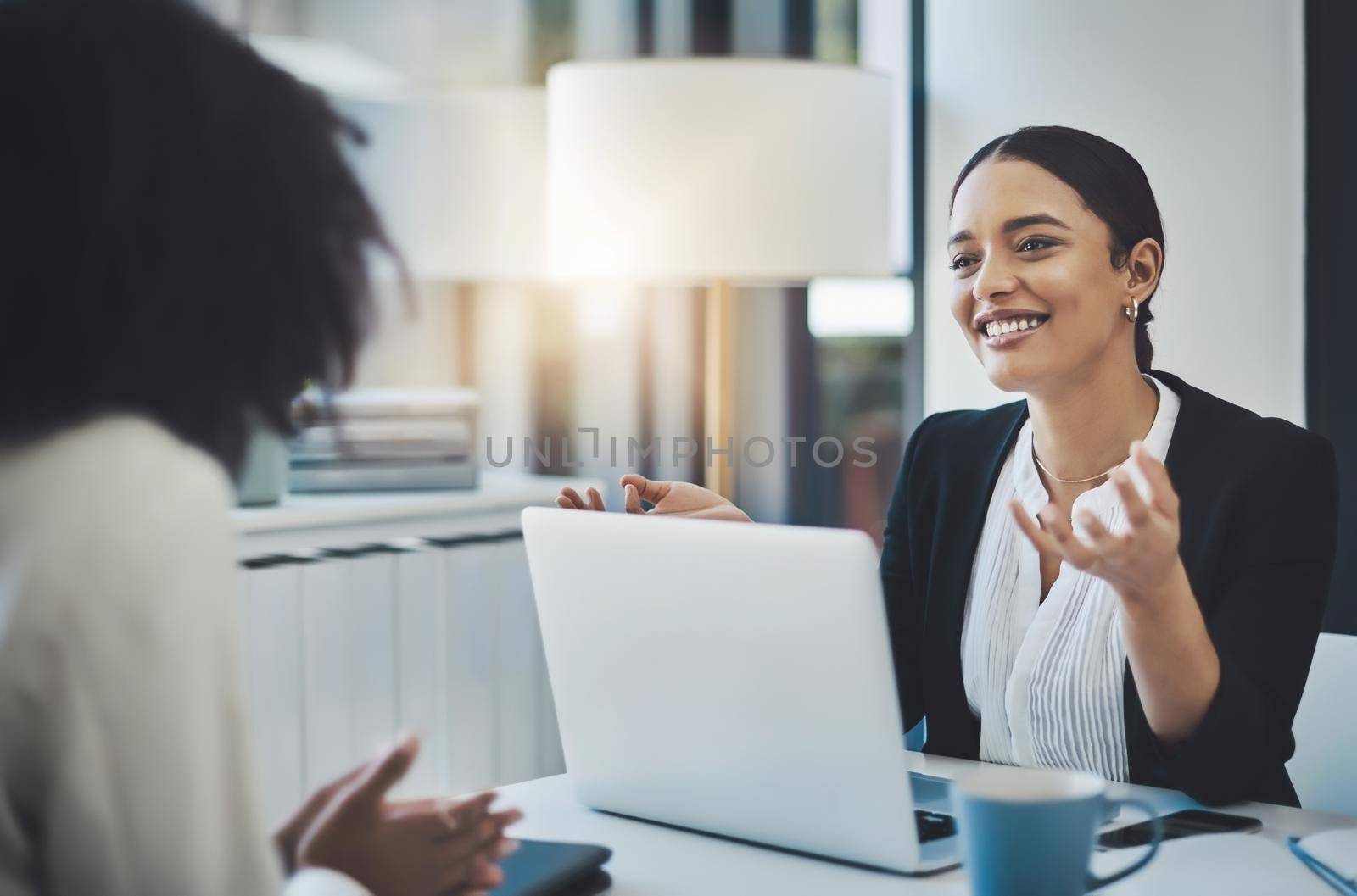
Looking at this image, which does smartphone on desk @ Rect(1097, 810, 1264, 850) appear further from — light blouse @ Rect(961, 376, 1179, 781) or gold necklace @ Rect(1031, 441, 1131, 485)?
gold necklace @ Rect(1031, 441, 1131, 485)

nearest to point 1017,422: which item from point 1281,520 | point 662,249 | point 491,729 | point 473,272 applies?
point 1281,520

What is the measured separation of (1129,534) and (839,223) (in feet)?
4.21

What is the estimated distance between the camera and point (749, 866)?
92 cm

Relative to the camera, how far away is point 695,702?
0.93 metres

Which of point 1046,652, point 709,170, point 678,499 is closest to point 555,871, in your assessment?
point 678,499

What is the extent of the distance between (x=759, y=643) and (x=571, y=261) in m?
1.36

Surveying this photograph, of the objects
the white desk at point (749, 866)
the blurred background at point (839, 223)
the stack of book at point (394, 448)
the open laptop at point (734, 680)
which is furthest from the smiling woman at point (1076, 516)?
the stack of book at point (394, 448)

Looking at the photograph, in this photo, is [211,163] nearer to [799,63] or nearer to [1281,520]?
[1281,520]

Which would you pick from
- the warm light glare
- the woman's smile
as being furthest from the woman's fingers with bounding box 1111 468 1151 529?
the warm light glare

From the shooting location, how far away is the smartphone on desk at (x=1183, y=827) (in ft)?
3.15

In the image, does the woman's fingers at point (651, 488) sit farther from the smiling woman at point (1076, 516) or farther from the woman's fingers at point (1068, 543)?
the woman's fingers at point (1068, 543)

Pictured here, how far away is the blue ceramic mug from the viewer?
743mm

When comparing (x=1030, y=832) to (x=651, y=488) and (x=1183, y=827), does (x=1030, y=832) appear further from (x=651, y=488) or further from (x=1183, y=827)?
(x=651, y=488)

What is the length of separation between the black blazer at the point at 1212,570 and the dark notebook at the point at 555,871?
0.52 meters
